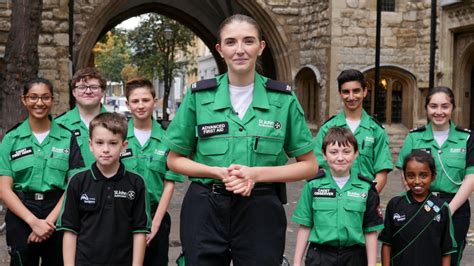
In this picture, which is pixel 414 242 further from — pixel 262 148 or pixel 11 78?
pixel 11 78

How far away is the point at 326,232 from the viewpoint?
12.3 feet

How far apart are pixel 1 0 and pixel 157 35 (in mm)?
17307

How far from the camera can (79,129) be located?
421 cm

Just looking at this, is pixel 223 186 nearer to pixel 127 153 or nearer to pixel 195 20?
pixel 127 153

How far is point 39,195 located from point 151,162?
2.39 ft

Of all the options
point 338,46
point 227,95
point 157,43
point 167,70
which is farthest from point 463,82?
point 157,43

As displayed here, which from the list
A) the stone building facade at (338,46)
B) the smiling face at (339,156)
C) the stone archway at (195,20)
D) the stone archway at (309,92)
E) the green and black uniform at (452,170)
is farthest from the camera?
the stone archway at (309,92)

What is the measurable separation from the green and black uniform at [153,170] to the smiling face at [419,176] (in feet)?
4.80

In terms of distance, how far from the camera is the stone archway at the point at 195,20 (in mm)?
15562

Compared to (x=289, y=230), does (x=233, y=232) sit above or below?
above

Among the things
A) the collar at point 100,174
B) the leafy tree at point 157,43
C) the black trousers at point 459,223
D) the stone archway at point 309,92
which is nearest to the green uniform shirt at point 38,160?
the collar at point 100,174

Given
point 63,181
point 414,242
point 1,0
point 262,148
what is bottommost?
point 414,242

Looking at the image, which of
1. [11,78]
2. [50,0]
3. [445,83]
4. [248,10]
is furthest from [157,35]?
[11,78]

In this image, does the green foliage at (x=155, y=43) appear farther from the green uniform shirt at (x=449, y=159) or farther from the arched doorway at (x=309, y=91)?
the green uniform shirt at (x=449, y=159)
